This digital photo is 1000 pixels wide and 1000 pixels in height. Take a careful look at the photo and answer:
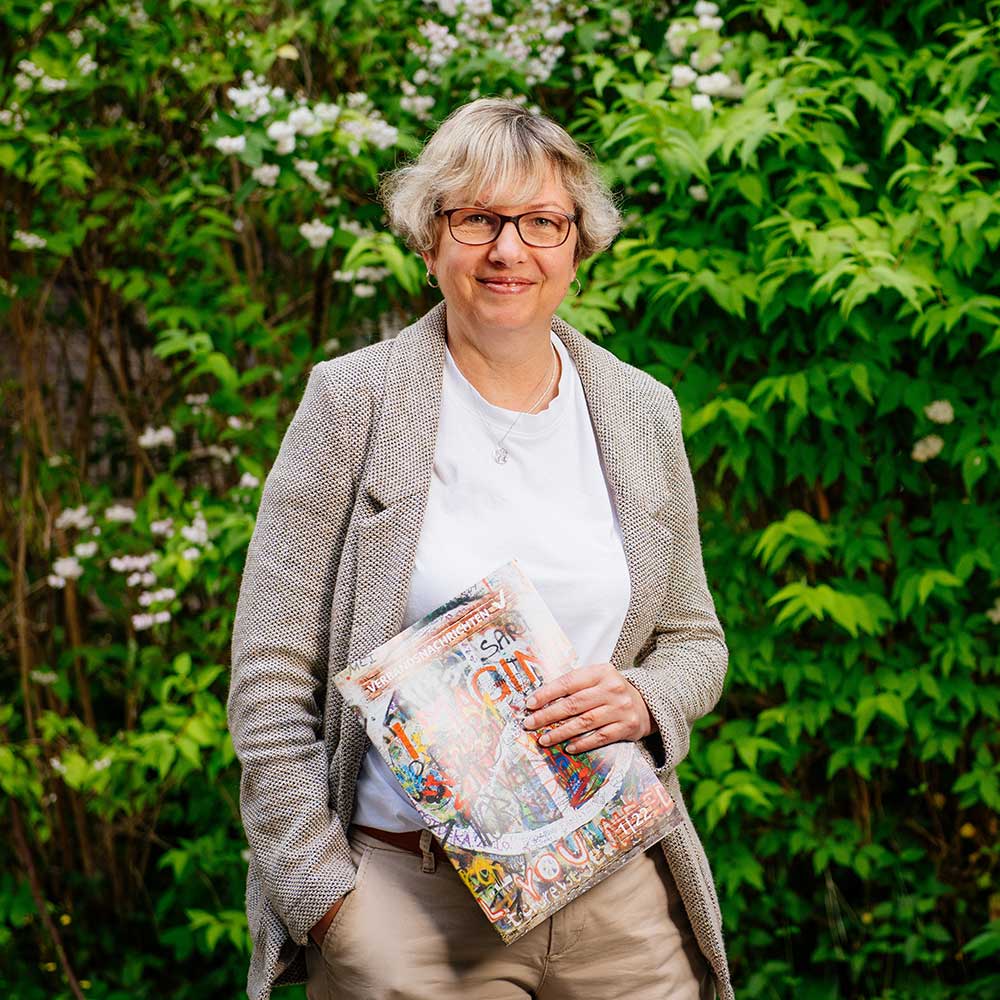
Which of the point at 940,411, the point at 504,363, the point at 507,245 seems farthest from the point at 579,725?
the point at 940,411

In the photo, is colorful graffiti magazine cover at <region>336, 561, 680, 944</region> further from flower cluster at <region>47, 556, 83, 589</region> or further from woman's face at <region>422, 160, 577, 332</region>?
flower cluster at <region>47, 556, 83, 589</region>

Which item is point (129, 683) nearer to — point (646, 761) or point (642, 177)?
point (642, 177)

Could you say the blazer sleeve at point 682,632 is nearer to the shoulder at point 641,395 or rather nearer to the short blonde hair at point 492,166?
the shoulder at point 641,395

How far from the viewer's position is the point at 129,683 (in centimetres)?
379

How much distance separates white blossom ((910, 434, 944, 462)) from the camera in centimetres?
306

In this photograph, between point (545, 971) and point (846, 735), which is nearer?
point (545, 971)

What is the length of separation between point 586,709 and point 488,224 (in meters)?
0.68

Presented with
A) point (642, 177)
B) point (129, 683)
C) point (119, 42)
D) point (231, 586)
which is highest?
point (119, 42)

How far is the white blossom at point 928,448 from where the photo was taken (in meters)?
3.06

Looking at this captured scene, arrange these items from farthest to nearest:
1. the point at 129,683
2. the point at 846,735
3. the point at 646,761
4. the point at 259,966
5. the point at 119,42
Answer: the point at 129,683
the point at 119,42
the point at 846,735
the point at 259,966
the point at 646,761

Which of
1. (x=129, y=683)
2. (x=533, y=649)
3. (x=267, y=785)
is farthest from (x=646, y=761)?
(x=129, y=683)

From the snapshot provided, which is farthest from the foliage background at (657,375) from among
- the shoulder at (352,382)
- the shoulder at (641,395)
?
the shoulder at (352,382)

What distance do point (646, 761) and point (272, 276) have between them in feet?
8.41

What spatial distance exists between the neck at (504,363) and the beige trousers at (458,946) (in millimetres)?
658
